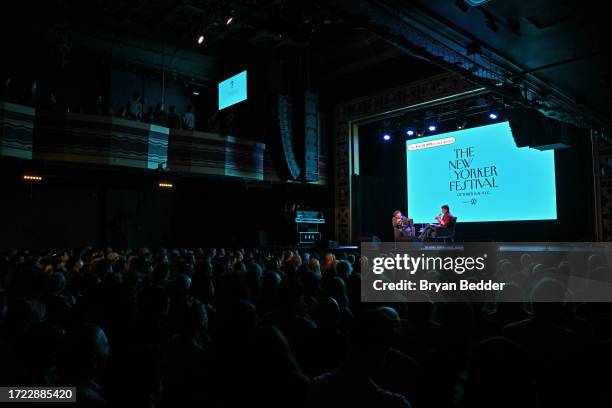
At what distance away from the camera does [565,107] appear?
7.60 meters

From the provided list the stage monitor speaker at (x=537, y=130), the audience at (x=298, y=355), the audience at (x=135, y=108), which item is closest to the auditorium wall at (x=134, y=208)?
the audience at (x=135, y=108)

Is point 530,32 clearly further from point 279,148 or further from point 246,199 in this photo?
point 246,199

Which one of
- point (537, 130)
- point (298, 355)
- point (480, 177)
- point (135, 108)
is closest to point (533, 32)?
point (537, 130)

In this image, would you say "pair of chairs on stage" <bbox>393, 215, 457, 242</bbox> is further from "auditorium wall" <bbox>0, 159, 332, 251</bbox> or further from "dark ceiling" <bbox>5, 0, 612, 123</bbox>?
"dark ceiling" <bbox>5, 0, 612, 123</bbox>

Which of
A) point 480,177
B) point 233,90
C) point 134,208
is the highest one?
point 233,90

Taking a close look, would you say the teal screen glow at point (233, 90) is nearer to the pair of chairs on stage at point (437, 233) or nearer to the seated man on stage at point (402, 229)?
the seated man on stage at point (402, 229)

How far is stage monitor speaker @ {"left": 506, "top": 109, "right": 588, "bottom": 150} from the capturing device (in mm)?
8406

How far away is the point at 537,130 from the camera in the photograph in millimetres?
8430

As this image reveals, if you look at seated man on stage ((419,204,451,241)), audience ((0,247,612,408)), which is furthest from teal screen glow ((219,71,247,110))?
audience ((0,247,612,408))

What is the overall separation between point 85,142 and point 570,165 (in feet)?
40.4

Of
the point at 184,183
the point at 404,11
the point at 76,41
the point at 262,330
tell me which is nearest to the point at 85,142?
the point at 76,41

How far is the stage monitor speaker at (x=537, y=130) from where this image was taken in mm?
8406

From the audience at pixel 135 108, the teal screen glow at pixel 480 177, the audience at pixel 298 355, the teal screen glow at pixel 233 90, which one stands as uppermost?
the teal screen glow at pixel 233 90

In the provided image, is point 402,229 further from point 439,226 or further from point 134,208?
point 134,208
